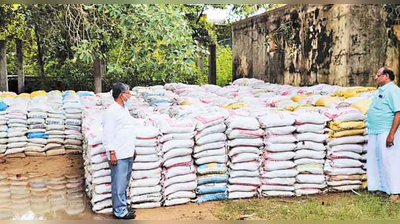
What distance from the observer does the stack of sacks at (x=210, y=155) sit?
4.73 meters

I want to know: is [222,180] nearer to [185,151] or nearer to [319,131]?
[185,151]

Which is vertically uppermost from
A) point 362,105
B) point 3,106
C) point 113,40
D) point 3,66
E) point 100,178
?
point 113,40

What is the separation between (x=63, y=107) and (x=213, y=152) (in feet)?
12.2

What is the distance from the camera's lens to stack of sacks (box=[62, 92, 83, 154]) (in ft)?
24.0

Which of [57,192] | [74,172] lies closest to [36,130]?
[74,172]

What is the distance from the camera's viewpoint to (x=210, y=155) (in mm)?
4754

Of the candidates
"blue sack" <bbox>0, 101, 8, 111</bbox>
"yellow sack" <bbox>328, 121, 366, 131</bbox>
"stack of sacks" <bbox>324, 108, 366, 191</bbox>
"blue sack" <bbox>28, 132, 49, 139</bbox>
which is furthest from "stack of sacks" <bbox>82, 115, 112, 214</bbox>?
"blue sack" <bbox>0, 101, 8, 111</bbox>

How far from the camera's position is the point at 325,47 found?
8.23 m

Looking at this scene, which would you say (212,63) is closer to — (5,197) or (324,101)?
(324,101)

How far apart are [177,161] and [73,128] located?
339cm

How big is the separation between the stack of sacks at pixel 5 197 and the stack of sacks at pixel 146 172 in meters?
1.39

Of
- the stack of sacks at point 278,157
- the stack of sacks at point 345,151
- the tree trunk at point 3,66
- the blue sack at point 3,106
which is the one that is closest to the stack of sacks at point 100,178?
the stack of sacks at point 278,157

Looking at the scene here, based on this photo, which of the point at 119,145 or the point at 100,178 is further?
the point at 100,178

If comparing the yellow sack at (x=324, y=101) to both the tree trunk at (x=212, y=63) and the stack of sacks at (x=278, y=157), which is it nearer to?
the stack of sacks at (x=278, y=157)
